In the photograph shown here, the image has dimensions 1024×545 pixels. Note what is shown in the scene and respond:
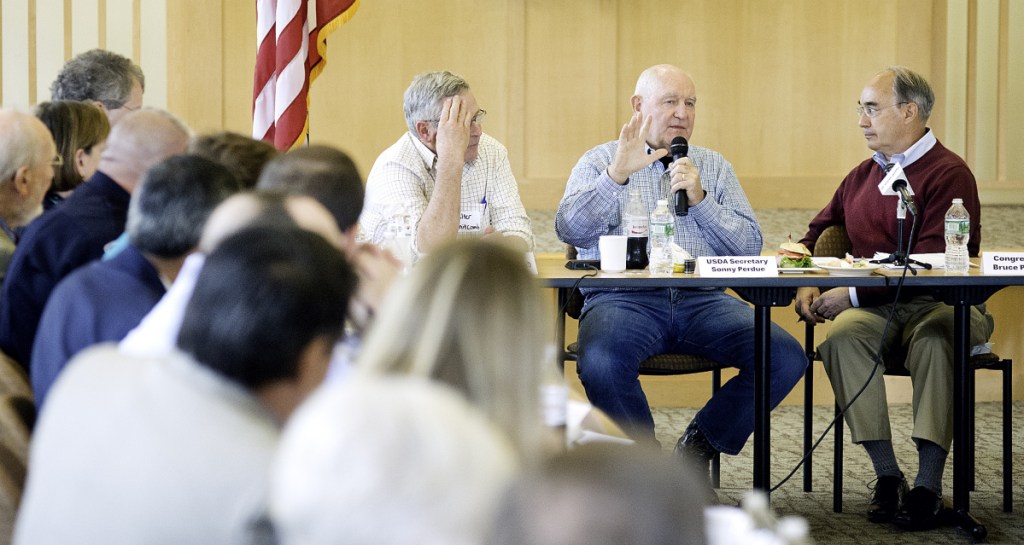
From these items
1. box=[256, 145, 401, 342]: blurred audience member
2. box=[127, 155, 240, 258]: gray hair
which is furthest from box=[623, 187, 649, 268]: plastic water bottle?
box=[127, 155, 240, 258]: gray hair

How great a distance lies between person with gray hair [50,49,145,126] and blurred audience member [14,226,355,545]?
3127 mm

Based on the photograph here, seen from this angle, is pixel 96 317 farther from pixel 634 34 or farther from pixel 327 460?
pixel 634 34

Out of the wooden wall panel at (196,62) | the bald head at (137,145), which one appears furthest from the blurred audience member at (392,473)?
the wooden wall panel at (196,62)

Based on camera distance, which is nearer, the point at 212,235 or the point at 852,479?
the point at 212,235

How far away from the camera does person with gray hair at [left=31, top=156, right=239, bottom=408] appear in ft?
6.24

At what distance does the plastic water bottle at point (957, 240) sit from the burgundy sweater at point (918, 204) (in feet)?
0.73

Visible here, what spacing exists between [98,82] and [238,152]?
6.45 feet

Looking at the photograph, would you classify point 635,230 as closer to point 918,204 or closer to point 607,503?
point 918,204

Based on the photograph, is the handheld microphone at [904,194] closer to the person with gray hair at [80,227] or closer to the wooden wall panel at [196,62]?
the person with gray hair at [80,227]

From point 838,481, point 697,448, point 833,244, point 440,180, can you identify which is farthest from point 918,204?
point 440,180

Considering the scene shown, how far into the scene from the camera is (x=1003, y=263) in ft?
10.8

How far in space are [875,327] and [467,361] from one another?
2.85 meters

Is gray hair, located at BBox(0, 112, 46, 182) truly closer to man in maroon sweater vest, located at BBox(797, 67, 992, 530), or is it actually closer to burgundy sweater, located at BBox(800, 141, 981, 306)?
man in maroon sweater vest, located at BBox(797, 67, 992, 530)

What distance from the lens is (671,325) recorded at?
144 inches
